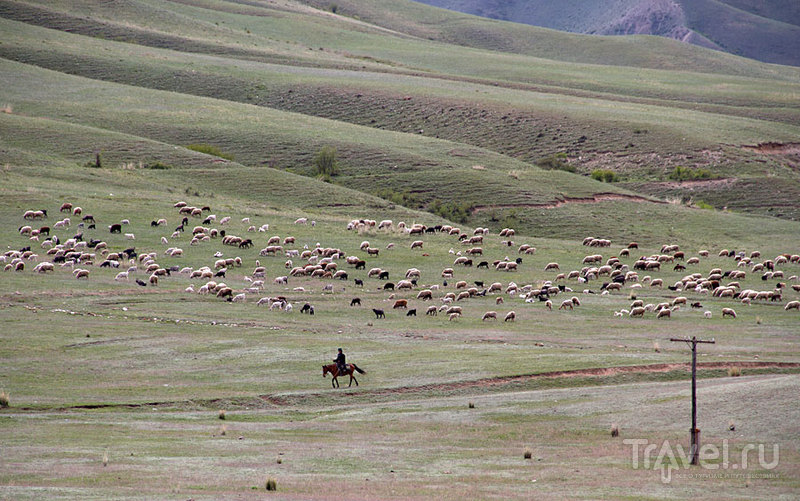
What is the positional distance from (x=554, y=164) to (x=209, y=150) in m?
30.9

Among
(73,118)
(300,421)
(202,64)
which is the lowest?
(300,421)

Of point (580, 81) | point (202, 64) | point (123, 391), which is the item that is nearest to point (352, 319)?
point (123, 391)

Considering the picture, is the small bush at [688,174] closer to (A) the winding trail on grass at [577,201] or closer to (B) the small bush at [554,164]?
(B) the small bush at [554,164]

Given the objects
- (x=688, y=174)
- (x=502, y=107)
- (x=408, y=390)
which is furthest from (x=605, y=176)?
(x=408, y=390)

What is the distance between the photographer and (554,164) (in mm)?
95625

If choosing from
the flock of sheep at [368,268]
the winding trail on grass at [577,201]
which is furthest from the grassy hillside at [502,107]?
the flock of sheep at [368,268]

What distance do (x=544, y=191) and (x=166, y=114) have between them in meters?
37.8

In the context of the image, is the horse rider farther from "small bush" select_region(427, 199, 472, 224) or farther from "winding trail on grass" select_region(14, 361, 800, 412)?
"small bush" select_region(427, 199, 472, 224)

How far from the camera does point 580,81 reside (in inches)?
5733

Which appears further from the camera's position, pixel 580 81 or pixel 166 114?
pixel 580 81

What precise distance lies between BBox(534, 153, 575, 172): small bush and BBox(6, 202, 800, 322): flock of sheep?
3219 centimetres

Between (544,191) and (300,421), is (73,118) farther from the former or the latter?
(300,421)

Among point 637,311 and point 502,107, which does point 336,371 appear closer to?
point 637,311

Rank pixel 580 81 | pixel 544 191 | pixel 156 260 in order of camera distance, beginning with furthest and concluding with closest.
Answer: pixel 580 81
pixel 544 191
pixel 156 260
